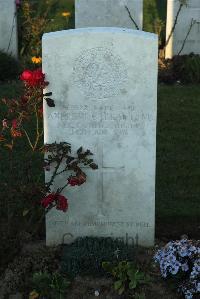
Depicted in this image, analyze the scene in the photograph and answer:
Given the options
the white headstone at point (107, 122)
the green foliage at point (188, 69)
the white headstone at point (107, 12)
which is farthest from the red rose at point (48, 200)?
the white headstone at point (107, 12)

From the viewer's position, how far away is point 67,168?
4566 mm

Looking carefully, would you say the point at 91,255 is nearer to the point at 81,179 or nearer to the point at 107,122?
the point at 81,179

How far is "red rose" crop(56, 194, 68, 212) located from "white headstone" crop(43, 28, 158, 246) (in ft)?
1.02

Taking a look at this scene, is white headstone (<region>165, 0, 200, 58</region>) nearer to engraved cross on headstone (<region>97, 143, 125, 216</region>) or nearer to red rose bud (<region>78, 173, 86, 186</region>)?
engraved cross on headstone (<region>97, 143, 125, 216</region>)

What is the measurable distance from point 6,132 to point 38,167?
3.50 ft

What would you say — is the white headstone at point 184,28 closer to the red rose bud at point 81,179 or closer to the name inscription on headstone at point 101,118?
the name inscription on headstone at point 101,118

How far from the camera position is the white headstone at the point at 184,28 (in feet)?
32.4

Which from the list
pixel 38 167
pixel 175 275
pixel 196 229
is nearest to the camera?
pixel 175 275

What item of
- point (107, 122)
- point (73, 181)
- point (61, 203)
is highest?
point (107, 122)

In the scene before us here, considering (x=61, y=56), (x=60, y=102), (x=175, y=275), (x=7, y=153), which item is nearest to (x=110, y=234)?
(x=175, y=275)

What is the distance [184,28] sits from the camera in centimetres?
1002

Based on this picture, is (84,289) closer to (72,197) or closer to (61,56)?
(72,197)

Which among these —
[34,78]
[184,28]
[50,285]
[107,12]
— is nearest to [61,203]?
Result: [50,285]

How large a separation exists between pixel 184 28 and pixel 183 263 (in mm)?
6353
